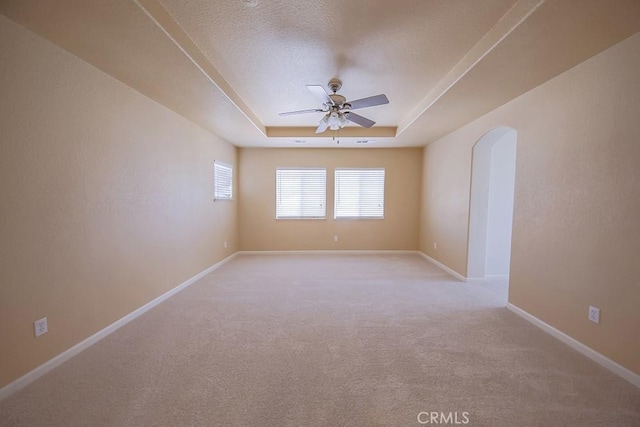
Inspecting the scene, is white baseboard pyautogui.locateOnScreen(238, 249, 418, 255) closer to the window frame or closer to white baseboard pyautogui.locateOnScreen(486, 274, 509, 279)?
the window frame

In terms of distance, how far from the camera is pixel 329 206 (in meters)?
5.84

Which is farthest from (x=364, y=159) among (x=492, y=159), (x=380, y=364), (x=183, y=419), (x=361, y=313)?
(x=183, y=419)

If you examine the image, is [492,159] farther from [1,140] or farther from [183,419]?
[1,140]

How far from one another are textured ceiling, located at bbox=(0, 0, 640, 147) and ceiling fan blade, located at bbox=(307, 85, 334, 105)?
280mm

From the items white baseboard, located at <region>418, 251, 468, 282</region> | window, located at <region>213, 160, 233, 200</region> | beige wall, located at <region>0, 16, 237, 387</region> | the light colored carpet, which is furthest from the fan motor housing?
white baseboard, located at <region>418, 251, 468, 282</region>

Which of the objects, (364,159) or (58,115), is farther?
(364,159)

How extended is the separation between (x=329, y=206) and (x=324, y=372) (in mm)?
4203

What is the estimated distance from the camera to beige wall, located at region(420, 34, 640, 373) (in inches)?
71.5

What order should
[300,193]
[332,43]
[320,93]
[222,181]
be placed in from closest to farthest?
1. [332,43]
2. [320,93]
3. [222,181]
4. [300,193]

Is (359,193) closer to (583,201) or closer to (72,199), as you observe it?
(583,201)

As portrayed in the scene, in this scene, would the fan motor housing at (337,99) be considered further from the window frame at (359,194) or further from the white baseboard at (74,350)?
the white baseboard at (74,350)

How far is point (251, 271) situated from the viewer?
4.51 metres

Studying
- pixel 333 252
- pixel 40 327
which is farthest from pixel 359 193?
pixel 40 327

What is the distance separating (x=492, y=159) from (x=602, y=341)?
2951 millimetres
